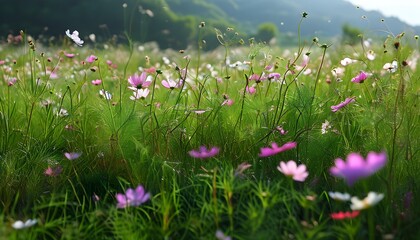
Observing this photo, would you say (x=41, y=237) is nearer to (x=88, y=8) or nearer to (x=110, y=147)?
(x=110, y=147)

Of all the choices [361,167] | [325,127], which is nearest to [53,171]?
[325,127]

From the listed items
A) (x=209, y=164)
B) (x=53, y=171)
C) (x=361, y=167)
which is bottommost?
(x=53, y=171)

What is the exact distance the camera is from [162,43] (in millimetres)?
26312

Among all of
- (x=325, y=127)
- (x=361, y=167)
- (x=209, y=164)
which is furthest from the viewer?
(x=325, y=127)

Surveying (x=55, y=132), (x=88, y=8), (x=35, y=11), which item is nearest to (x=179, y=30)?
(x=88, y=8)

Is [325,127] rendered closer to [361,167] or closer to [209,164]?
[209,164]

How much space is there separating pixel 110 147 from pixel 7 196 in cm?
35

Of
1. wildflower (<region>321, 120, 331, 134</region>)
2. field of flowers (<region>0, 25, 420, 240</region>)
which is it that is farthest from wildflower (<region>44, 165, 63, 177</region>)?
wildflower (<region>321, 120, 331, 134</region>)

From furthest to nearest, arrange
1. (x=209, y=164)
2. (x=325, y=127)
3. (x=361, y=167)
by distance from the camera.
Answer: (x=325, y=127)
(x=209, y=164)
(x=361, y=167)

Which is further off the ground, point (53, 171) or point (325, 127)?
point (325, 127)

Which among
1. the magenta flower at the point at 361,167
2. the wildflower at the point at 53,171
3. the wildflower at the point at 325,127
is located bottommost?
the wildflower at the point at 53,171

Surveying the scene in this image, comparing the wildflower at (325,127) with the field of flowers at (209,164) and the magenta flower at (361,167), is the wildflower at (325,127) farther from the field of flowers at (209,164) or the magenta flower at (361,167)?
the magenta flower at (361,167)

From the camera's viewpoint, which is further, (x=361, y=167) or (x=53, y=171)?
(x=53, y=171)

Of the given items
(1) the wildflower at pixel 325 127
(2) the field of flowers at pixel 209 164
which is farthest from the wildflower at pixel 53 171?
(1) the wildflower at pixel 325 127
